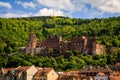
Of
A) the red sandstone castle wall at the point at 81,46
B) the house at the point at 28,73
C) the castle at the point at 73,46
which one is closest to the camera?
the house at the point at 28,73

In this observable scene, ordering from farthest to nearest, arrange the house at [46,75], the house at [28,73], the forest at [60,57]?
the forest at [60,57], the house at [28,73], the house at [46,75]

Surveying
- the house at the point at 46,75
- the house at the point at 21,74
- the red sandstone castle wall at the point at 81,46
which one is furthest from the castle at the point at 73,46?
the house at the point at 46,75

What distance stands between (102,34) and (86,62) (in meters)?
53.4

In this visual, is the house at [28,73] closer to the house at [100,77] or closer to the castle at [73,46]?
the house at [100,77]

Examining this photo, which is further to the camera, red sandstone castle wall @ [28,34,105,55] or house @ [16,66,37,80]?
red sandstone castle wall @ [28,34,105,55]

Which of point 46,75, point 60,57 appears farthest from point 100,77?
point 60,57

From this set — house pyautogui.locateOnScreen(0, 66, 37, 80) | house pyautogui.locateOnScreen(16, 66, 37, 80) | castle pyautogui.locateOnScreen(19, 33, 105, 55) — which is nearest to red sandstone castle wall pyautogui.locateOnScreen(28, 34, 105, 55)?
castle pyautogui.locateOnScreen(19, 33, 105, 55)

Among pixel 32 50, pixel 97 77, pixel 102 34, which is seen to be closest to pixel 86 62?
pixel 32 50

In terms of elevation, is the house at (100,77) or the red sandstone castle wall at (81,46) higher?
the red sandstone castle wall at (81,46)

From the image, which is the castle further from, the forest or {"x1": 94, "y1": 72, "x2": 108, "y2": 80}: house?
{"x1": 94, "y1": 72, "x2": 108, "y2": 80}: house

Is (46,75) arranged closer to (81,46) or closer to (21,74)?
(21,74)

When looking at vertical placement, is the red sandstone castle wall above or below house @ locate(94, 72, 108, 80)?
above

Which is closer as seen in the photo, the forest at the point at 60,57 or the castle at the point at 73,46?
the forest at the point at 60,57

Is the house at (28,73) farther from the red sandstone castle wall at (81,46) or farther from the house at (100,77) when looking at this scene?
the red sandstone castle wall at (81,46)
